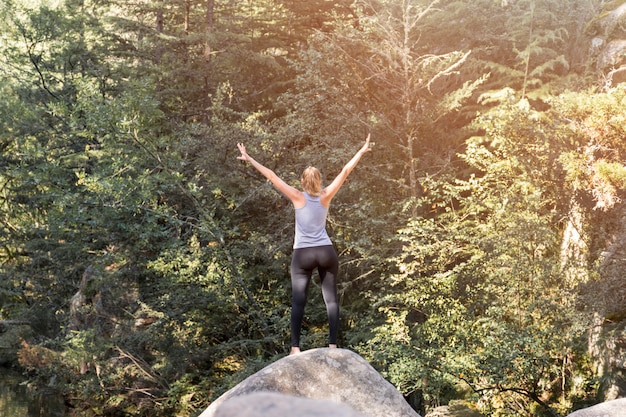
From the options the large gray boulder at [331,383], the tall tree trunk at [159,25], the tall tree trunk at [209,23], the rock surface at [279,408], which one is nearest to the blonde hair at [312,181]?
the large gray boulder at [331,383]

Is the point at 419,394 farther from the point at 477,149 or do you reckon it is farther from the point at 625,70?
the point at 625,70

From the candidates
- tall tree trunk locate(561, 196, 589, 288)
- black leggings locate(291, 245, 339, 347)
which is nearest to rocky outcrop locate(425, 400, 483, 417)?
tall tree trunk locate(561, 196, 589, 288)

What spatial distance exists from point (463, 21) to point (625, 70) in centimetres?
504

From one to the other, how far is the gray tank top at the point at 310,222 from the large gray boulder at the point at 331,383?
955 mm

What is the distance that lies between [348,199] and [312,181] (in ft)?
30.6

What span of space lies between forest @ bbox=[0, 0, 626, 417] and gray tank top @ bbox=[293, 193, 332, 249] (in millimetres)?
6185

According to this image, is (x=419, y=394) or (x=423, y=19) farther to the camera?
(x=423, y=19)

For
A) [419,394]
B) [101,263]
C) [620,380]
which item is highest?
[101,263]

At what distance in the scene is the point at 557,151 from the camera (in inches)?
522

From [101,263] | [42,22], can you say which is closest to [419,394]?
[101,263]

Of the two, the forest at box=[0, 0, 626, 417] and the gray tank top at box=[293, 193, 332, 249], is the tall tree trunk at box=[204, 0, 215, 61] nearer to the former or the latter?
the forest at box=[0, 0, 626, 417]

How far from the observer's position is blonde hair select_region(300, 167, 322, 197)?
5.89 meters

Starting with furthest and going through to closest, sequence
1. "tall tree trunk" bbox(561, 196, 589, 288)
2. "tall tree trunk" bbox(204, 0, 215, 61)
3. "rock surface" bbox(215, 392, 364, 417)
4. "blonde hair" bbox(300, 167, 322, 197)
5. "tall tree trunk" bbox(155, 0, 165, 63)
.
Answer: "tall tree trunk" bbox(155, 0, 165, 63) < "tall tree trunk" bbox(204, 0, 215, 61) < "tall tree trunk" bbox(561, 196, 589, 288) < "blonde hair" bbox(300, 167, 322, 197) < "rock surface" bbox(215, 392, 364, 417)

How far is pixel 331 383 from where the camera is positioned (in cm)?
536
